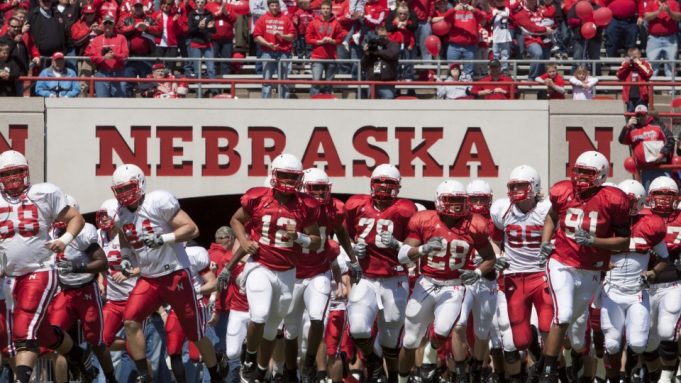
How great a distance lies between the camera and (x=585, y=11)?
19.8 metres

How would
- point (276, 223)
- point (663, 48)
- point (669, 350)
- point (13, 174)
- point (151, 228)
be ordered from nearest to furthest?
point (13, 174)
point (151, 228)
point (276, 223)
point (669, 350)
point (663, 48)

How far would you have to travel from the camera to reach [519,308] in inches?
502

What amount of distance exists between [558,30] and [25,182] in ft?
36.3

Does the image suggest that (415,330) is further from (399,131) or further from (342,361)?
(399,131)

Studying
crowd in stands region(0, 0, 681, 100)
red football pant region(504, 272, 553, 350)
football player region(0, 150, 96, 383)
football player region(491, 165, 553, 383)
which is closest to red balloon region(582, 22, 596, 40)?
crowd in stands region(0, 0, 681, 100)

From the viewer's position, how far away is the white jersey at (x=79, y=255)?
12.8 meters

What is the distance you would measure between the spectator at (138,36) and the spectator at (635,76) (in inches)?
257

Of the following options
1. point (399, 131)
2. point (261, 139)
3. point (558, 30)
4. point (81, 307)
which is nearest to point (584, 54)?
point (558, 30)

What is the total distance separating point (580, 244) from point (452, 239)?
1.26 metres

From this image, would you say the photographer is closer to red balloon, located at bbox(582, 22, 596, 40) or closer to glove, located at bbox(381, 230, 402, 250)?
red balloon, located at bbox(582, 22, 596, 40)

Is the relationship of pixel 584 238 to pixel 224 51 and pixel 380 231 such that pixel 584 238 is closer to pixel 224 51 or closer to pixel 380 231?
pixel 380 231

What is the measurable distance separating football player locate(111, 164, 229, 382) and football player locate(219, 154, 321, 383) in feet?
1.48

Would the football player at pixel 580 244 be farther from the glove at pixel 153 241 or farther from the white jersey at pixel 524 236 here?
the glove at pixel 153 241

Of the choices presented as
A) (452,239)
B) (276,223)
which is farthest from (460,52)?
(276,223)
